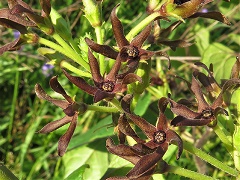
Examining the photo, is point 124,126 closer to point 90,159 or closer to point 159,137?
point 159,137

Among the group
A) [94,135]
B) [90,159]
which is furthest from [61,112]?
[94,135]

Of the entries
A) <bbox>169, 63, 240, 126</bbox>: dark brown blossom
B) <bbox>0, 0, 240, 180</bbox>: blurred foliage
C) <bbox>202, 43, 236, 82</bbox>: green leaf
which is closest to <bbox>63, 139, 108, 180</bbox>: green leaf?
<bbox>0, 0, 240, 180</bbox>: blurred foliage

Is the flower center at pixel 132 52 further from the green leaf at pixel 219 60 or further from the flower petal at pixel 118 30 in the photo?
the green leaf at pixel 219 60

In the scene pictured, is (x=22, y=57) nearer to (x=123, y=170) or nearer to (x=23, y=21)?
(x=123, y=170)

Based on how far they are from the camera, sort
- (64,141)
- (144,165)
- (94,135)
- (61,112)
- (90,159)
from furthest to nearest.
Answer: (61,112) → (90,159) → (94,135) → (64,141) → (144,165)

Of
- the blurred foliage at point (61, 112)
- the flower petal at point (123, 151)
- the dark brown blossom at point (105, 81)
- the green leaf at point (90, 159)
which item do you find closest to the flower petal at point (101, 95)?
the dark brown blossom at point (105, 81)

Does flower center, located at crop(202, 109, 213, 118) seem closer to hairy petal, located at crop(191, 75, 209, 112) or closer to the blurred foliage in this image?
hairy petal, located at crop(191, 75, 209, 112)
